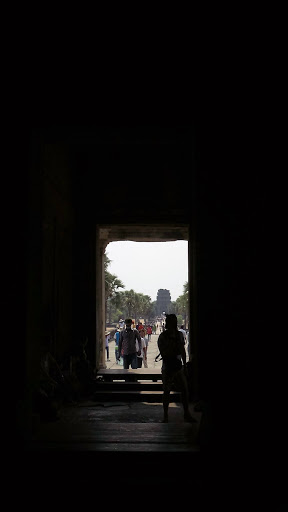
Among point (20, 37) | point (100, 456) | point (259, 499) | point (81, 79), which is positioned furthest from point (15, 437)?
point (20, 37)

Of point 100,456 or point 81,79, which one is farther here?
point 81,79

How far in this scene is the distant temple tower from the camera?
456 feet

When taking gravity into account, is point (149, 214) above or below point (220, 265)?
above

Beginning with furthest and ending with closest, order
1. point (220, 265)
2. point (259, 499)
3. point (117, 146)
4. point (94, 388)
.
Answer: point (117, 146) → point (94, 388) → point (220, 265) → point (259, 499)

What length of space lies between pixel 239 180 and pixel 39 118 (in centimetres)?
204

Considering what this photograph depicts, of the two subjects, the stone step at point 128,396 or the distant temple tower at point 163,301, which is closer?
the stone step at point 128,396

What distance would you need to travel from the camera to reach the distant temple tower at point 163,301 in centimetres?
13912

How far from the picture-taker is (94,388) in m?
8.62

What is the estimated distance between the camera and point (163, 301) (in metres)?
140

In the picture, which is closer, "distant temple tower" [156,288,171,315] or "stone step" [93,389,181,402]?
"stone step" [93,389,181,402]

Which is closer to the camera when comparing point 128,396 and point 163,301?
point 128,396

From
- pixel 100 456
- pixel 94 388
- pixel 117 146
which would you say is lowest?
pixel 94 388

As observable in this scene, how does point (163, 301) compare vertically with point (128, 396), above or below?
above

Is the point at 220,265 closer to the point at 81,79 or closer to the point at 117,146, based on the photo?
→ the point at 81,79
